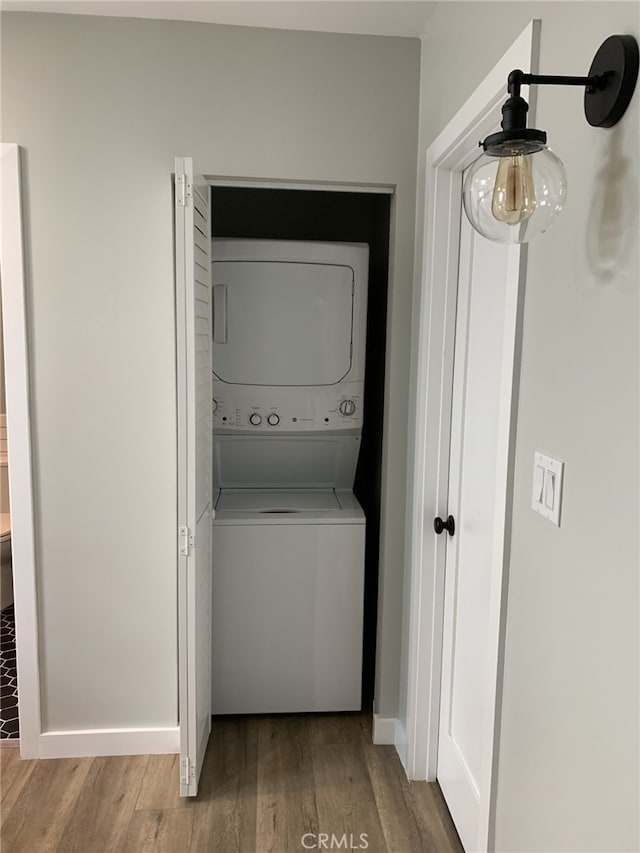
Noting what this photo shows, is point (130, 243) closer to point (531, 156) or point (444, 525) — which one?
point (444, 525)

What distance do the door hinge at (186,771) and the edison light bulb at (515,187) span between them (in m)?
1.88

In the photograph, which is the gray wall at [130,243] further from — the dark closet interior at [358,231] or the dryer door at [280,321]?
the dark closet interior at [358,231]

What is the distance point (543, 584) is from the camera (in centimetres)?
122

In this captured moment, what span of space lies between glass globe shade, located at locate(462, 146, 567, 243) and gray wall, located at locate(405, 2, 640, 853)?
4.4 inches

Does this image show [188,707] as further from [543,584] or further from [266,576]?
[543,584]

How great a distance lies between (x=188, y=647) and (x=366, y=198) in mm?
2232

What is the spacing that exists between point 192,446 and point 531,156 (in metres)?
1.29

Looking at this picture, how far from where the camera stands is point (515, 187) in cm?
92

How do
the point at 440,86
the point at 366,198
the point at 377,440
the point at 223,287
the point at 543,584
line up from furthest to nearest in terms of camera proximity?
1. the point at 366,198
2. the point at 377,440
3. the point at 223,287
4. the point at 440,86
5. the point at 543,584

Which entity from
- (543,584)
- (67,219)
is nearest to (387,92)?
(67,219)

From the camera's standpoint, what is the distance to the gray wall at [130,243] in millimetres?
2064

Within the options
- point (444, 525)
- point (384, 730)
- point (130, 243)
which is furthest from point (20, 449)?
point (384, 730)

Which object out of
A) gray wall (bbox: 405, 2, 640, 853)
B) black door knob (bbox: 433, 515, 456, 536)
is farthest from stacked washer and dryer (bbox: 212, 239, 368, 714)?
gray wall (bbox: 405, 2, 640, 853)

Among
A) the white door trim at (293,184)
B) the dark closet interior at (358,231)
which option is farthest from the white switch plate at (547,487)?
the dark closet interior at (358,231)
